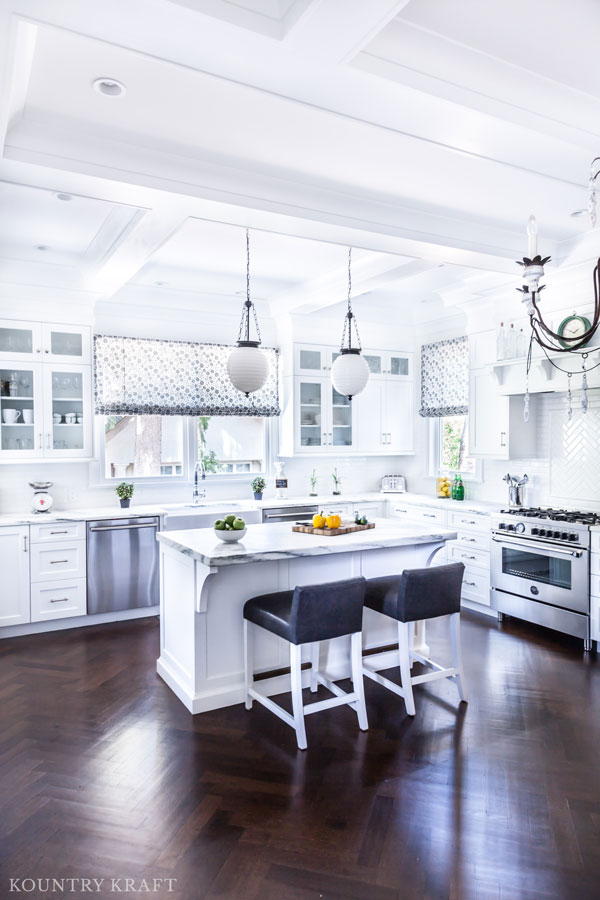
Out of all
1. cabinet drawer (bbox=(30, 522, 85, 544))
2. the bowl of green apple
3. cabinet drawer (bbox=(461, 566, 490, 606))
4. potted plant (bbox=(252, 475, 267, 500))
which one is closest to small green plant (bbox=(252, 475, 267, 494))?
potted plant (bbox=(252, 475, 267, 500))

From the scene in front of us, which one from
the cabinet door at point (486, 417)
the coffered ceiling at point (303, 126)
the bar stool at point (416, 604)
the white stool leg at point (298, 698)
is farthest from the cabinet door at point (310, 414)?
the white stool leg at point (298, 698)

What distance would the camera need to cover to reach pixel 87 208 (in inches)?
155

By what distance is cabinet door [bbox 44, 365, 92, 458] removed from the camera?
523 cm

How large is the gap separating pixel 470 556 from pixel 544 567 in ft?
2.83

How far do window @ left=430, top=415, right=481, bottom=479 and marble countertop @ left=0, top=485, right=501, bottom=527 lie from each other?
383 mm

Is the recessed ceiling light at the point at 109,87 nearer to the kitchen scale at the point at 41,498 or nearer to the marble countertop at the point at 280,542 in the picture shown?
the marble countertop at the point at 280,542

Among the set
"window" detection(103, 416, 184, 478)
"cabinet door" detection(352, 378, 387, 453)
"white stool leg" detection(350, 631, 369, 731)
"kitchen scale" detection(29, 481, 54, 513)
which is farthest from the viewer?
"cabinet door" detection(352, 378, 387, 453)

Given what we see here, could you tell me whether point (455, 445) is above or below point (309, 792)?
above

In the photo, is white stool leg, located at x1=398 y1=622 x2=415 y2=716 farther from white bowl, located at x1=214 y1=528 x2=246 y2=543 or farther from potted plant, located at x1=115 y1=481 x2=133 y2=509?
potted plant, located at x1=115 y1=481 x2=133 y2=509

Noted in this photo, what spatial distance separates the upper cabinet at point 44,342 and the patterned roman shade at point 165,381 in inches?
9.1

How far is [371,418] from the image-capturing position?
689 centimetres

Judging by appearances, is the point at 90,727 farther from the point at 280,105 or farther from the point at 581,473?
the point at 581,473

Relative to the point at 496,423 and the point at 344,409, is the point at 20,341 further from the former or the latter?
the point at 496,423

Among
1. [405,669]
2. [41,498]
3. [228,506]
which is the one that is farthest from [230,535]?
[41,498]
